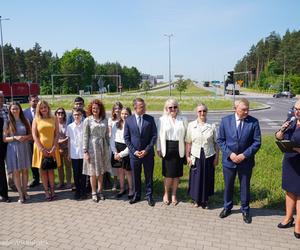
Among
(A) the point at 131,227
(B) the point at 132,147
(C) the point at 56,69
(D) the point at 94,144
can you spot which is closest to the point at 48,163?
(D) the point at 94,144

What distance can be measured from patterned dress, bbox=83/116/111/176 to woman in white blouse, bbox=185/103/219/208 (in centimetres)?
163

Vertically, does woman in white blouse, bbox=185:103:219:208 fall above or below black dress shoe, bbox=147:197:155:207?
above

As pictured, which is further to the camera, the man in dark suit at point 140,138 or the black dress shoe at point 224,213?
the man in dark suit at point 140,138

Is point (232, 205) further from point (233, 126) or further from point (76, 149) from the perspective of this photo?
point (76, 149)

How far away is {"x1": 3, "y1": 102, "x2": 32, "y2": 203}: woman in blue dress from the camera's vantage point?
6.00 m

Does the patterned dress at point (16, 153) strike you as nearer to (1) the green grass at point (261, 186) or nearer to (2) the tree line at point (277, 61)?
(1) the green grass at point (261, 186)

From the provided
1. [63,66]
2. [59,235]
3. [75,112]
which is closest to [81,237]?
[59,235]

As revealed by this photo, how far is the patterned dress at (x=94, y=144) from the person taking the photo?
236 inches

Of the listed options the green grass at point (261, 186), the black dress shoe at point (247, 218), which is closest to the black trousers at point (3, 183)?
the green grass at point (261, 186)

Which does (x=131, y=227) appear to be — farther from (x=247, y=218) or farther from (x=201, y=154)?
(x=247, y=218)

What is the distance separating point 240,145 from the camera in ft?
16.8

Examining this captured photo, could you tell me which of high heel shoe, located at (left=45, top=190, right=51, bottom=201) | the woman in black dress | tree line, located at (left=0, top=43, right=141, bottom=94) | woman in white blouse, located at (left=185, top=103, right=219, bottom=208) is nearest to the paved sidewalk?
high heel shoe, located at (left=45, top=190, right=51, bottom=201)

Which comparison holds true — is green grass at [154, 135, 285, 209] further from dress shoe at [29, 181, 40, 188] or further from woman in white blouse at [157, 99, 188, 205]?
dress shoe at [29, 181, 40, 188]

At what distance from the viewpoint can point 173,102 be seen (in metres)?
5.77
